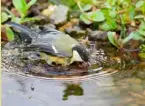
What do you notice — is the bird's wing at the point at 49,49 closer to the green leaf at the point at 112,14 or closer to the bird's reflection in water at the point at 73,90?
the bird's reflection in water at the point at 73,90

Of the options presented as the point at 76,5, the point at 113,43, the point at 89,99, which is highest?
the point at 76,5

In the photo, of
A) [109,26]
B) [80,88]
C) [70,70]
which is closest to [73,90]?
[80,88]

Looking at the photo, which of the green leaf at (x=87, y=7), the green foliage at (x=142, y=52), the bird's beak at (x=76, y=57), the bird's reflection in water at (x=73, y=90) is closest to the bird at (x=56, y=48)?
the bird's beak at (x=76, y=57)

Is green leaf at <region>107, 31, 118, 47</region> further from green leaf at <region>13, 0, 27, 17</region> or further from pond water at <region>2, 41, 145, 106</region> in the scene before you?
green leaf at <region>13, 0, 27, 17</region>

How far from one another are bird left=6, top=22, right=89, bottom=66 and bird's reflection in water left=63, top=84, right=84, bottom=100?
0.25 meters

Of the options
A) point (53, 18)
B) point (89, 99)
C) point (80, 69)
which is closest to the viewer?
point (89, 99)

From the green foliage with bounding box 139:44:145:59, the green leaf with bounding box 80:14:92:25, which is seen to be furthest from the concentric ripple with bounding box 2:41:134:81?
the green leaf with bounding box 80:14:92:25

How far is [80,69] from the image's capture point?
2.51 meters

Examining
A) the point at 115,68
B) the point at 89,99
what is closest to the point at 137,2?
the point at 115,68

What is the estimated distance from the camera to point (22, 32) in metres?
2.75

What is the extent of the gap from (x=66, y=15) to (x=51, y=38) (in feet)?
2.46

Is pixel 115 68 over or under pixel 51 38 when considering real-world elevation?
under

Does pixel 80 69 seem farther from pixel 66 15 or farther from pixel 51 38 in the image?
pixel 66 15

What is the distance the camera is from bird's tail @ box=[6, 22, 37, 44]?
271cm
